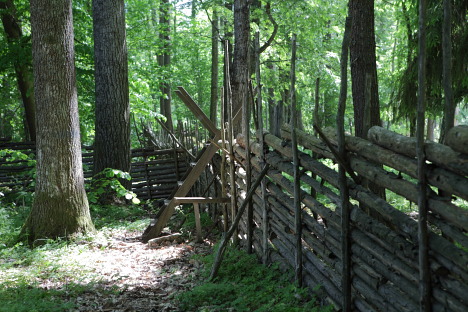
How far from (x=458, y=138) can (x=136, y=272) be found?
457 centimetres

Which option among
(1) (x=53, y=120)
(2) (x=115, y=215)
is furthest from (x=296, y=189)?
(2) (x=115, y=215)

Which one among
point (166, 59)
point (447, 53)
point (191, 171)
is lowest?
point (191, 171)

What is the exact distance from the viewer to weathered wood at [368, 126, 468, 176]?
236 cm

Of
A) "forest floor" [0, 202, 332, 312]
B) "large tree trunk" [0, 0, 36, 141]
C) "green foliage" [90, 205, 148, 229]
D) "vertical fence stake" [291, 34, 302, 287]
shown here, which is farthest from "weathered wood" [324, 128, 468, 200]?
"large tree trunk" [0, 0, 36, 141]

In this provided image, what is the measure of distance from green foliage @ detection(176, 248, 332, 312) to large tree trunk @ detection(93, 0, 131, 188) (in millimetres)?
4953

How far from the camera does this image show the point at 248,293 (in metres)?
4.64

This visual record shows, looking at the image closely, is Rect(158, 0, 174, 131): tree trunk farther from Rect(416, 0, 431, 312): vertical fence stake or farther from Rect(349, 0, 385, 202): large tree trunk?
Rect(416, 0, 431, 312): vertical fence stake

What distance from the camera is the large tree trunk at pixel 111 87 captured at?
9414 millimetres

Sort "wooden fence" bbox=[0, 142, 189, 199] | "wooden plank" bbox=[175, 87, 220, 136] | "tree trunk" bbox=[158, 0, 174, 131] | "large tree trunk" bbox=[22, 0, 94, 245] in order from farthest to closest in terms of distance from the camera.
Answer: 1. "tree trunk" bbox=[158, 0, 174, 131]
2. "wooden fence" bbox=[0, 142, 189, 199]
3. "wooden plank" bbox=[175, 87, 220, 136]
4. "large tree trunk" bbox=[22, 0, 94, 245]

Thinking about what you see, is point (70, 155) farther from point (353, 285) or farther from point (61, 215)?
point (353, 285)

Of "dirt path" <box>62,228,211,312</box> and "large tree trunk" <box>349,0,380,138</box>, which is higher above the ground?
"large tree trunk" <box>349,0,380,138</box>

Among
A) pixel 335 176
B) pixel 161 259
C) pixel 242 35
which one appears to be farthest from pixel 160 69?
pixel 335 176

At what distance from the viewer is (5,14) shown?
12.3 metres

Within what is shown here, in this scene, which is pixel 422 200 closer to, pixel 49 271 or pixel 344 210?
pixel 344 210
